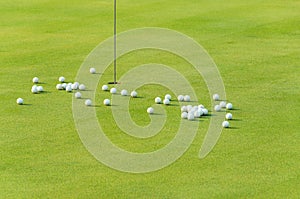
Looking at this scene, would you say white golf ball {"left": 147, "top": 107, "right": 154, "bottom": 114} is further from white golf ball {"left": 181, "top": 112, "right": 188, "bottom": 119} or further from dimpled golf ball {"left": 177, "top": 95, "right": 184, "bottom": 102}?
dimpled golf ball {"left": 177, "top": 95, "right": 184, "bottom": 102}

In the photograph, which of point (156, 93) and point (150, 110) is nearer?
point (150, 110)

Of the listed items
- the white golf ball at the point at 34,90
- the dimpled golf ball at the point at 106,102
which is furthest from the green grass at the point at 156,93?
the dimpled golf ball at the point at 106,102

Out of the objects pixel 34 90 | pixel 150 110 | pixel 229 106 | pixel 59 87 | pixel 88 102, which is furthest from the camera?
pixel 59 87

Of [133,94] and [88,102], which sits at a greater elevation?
[133,94]

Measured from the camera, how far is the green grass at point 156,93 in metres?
11.2

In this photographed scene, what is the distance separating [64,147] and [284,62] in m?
7.15

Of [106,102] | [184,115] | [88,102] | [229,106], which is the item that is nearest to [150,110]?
[184,115]

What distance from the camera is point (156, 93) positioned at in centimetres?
1591

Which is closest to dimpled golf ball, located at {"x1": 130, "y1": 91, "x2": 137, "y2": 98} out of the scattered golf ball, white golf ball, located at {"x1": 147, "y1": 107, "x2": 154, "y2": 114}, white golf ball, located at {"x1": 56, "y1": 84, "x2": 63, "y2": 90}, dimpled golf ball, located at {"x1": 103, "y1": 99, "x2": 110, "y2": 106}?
dimpled golf ball, located at {"x1": 103, "y1": 99, "x2": 110, "y2": 106}

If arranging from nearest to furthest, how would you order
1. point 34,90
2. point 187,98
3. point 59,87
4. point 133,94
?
point 187,98 < point 133,94 < point 34,90 < point 59,87

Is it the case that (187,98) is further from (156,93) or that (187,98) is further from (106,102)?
(106,102)

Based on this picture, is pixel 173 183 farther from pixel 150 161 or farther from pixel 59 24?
pixel 59 24

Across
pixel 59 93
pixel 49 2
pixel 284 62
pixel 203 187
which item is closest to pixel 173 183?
pixel 203 187

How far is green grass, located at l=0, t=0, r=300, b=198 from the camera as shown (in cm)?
1120
